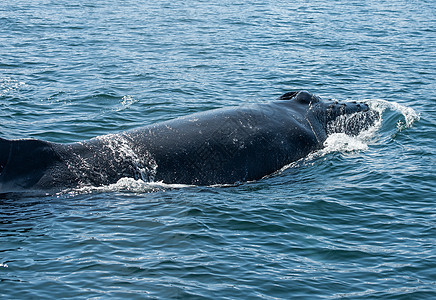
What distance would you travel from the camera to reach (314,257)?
1039 cm

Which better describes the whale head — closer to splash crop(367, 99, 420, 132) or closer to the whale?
the whale

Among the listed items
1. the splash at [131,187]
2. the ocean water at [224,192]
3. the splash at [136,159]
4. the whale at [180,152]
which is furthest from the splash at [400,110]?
the splash at [136,159]

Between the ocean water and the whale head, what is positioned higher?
the whale head

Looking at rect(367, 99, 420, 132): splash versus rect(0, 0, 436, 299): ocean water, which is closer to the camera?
rect(0, 0, 436, 299): ocean water

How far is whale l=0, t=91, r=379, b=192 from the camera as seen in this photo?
1152cm

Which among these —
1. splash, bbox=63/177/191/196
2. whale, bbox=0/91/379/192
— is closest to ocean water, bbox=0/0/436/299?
splash, bbox=63/177/191/196

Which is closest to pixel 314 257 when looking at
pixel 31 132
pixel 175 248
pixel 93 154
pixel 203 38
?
pixel 175 248

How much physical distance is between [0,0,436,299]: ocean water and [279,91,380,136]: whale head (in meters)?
0.33

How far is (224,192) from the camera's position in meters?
12.5

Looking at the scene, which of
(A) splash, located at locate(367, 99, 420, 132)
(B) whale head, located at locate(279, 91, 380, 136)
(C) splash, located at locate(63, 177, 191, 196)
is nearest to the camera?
(C) splash, located at locate(63, 177, 191, 196)

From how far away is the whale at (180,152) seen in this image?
37.8ft

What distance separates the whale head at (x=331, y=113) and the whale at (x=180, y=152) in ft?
1.21

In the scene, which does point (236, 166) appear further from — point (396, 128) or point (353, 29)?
point (353, 29)

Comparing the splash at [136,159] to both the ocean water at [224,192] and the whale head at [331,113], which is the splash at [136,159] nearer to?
the ocean water at [224,192]
